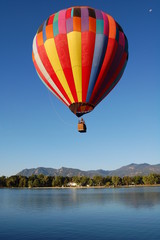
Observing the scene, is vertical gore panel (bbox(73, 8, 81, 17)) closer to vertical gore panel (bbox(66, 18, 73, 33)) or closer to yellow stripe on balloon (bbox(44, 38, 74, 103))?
vertical gore panel (bbox(66, 18, 73, 33))

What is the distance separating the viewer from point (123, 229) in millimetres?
36375

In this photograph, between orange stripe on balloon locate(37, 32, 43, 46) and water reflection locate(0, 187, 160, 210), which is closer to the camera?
orange stripe on balloon locate(37, 32, 43, 46)

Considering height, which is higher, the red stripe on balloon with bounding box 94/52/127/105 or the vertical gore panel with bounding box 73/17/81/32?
the vertical gore panel with bounding box 73/17/81/32

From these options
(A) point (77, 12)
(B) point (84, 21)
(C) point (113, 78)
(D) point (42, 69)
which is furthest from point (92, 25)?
(D) point (42, 69)

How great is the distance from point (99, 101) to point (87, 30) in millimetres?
7162

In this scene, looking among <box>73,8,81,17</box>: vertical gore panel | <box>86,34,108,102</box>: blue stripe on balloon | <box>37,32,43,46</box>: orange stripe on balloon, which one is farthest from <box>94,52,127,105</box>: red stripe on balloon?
<box>37,32,43,46</box>: orange stripe on balloon

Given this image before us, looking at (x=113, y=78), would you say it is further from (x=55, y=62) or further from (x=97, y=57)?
(x=55, y=62)

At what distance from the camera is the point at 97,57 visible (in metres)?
27.3

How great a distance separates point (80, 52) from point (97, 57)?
1.74 metres

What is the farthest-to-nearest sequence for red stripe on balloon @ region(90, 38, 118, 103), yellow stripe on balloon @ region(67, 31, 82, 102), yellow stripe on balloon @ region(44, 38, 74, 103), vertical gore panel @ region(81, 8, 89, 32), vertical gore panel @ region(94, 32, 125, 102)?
vertical gore panel @ region(94, 32, 125, 102) < red stripe on balloon @ region(90, 38, 118, 103) < yellow stripe on balloon @ region(44, 38, 74, 103) < vertical gore panel @ region(81, 8, 89, 32) < yellow stripe on balloon @ region(67, 31, 82, 102)

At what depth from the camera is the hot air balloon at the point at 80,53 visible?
26984mm

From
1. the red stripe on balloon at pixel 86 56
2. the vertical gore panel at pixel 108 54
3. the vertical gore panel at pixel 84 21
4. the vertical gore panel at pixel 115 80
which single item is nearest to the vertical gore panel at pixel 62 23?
the vertical gore panel at pixel 84 21

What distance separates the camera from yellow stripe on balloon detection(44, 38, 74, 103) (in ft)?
90.2

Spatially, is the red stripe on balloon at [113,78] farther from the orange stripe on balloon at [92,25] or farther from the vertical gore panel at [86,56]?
the orange stripe on balloon at [92,25]
